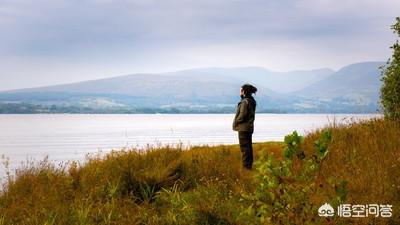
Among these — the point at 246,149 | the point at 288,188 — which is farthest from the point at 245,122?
the point at 288,188

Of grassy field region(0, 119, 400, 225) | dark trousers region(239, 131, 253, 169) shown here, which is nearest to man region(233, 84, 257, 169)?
dark trousers region(239, 131, 253, 169)

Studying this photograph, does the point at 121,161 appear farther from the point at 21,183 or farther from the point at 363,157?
the point at 363,157

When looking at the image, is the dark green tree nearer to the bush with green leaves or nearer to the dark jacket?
the dark jacket

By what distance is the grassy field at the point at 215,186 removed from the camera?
5.87 metres

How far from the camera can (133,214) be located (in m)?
9.55

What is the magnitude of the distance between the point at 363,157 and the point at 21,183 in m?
7.84

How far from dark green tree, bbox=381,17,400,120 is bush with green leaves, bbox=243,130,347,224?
9975 millimetres

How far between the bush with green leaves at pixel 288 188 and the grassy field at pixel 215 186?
0.01 m

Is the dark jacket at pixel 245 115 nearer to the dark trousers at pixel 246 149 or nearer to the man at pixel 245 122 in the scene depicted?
the man at pixel 245 122

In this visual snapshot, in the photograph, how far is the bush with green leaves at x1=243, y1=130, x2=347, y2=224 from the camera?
17.5ft

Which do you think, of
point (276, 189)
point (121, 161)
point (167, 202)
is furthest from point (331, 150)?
point (276, 189)

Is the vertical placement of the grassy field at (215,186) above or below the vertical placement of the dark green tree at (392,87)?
below

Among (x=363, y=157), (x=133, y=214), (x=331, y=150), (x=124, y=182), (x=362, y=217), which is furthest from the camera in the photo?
(x=331, y=150)

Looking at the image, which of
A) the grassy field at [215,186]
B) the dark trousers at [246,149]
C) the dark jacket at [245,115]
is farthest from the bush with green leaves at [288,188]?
the dark jacket at [245,115]
